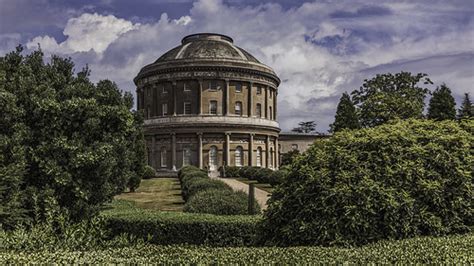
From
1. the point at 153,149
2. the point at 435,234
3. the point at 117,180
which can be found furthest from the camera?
the point at 153,149

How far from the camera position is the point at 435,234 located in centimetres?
822

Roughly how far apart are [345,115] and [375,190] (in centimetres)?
5475

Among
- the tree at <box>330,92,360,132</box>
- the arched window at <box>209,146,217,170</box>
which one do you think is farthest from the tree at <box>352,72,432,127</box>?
the arched window at <box>209,146,217,170</box>

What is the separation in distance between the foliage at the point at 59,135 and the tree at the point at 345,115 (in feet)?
161

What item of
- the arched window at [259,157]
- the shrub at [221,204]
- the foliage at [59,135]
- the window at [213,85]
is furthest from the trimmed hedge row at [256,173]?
the foliage at [59,135]

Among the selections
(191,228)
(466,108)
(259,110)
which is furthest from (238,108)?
(191,228)

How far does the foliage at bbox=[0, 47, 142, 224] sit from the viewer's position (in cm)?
1255

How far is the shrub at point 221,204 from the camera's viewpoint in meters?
14.2

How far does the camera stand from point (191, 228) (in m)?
12.2

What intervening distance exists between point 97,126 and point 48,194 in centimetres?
218

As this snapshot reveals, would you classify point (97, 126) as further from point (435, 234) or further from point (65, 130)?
point (435, 234)

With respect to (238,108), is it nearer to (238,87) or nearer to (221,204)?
(238,87)

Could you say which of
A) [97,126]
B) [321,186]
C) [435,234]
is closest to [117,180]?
[97,126]

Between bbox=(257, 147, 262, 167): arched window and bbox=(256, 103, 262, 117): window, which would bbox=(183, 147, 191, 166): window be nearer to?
bbox=(257, 147, 262, 167): arched window
